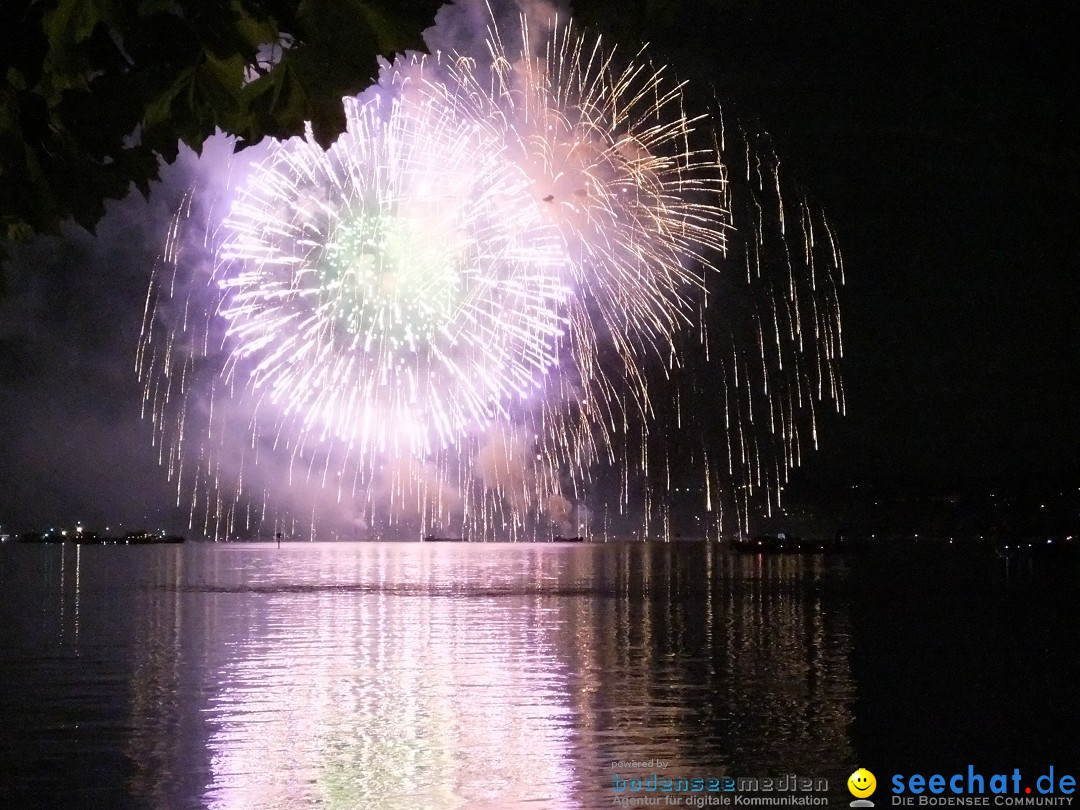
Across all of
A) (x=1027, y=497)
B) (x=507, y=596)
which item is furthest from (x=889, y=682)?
(x=1027, y=497)

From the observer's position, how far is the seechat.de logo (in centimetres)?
1019

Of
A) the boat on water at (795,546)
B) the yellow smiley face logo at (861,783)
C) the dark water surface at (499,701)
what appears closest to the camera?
the yellow smiley face logo at (861,783)

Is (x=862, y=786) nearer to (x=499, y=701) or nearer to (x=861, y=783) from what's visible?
(x=861, y=783)

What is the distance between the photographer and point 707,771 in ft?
37.1

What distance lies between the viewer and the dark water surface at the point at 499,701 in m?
11.2

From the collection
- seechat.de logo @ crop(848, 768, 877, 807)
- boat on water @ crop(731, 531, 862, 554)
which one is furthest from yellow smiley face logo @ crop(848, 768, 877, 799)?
boat on water @ crop(731, 531, 862, 554)

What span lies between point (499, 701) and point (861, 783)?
6210 millimetres

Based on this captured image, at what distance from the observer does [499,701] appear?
16.1 m

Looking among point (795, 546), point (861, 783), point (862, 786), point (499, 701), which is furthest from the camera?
point (795, 546)

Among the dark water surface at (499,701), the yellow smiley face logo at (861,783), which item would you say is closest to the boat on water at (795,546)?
the dark water surface at (499,701)

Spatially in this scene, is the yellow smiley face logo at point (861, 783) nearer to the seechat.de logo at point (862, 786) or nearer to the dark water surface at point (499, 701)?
the seechat.de logo at point (862, 786)

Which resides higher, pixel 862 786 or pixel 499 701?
pixel 862 786

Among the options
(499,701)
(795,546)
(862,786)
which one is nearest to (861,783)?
(862,786)

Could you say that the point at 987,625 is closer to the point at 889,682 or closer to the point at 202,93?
the point at 889,682
